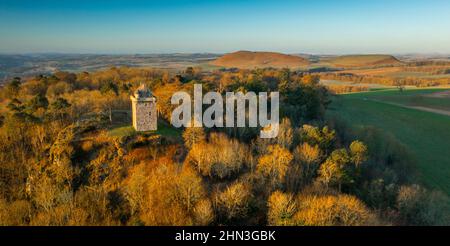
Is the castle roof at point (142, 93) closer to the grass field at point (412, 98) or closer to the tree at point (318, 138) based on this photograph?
the tree at point (318, 138)

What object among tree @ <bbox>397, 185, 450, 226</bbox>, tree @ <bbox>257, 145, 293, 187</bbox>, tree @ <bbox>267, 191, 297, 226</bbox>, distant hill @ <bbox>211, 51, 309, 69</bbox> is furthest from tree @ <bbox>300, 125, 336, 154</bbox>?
distant hill @ <bbox>211, 51, 309, 69</bbox>

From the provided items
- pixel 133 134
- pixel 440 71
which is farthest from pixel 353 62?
pixel 133 134

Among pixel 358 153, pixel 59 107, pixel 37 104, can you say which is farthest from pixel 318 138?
pixel 37 104

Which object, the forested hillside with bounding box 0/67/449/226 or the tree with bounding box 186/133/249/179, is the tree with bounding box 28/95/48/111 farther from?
the tree with bounding box 186/133/249/179

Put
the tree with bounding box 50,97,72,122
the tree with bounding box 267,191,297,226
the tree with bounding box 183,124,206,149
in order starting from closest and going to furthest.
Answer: the tree with bounding box 267,191,297,226, the tree with bounding box 183,124,206,149, the tree with bounding box 50,97,72,122

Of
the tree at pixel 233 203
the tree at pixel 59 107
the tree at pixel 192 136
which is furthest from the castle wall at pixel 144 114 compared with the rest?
the tree at pixel 233 203
